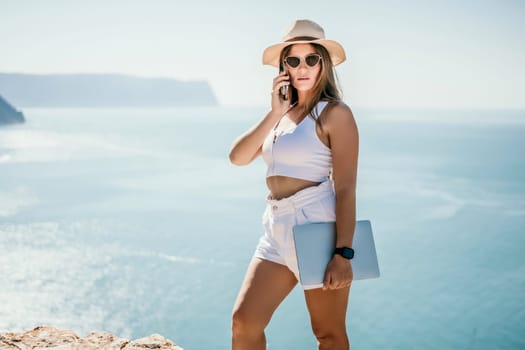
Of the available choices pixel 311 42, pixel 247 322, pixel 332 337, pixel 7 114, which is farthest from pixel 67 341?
pixel 7 114

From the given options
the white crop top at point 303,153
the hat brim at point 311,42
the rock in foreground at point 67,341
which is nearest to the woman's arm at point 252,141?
the white crop top at point 303,153

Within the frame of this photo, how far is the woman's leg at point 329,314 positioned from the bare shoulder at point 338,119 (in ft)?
2.39

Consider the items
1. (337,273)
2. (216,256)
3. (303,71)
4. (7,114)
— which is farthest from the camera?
(7,114)

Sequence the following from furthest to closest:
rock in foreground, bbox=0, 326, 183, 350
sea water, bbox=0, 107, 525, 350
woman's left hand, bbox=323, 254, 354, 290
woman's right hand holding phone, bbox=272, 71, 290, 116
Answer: sea water, bbox=0, 107, 525, 350 < rock in foreground, bbox=0, 326, 183, 350 < woman's right hand holding phone, bbox=272, 71, 290, 116 < woman's left hand, bbox=323, 254, 354, 290

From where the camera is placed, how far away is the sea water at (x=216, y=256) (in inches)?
993

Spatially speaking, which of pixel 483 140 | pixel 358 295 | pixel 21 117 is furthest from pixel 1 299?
pixel 21 117

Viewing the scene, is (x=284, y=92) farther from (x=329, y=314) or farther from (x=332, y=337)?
(x=332, y=337)

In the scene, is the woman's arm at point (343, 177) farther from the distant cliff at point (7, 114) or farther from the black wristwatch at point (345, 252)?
the distant cliff at point (7, 114)

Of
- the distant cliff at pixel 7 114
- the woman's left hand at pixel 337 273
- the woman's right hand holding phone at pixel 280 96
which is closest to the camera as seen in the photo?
the woman's left hand at pixel 337 273

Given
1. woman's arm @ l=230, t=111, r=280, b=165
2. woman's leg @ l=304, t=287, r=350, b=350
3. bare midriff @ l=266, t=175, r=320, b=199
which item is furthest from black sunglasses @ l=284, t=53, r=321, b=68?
woman's leg @ l=304, t=287, r=350, b=350

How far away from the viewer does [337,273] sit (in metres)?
2.09

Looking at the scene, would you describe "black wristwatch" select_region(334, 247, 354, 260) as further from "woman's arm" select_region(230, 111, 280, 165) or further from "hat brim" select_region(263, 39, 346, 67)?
"hat brim" select_region(263, 39, 346, 67)

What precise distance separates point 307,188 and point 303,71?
1.90ft

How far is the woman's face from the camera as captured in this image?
2.30m
